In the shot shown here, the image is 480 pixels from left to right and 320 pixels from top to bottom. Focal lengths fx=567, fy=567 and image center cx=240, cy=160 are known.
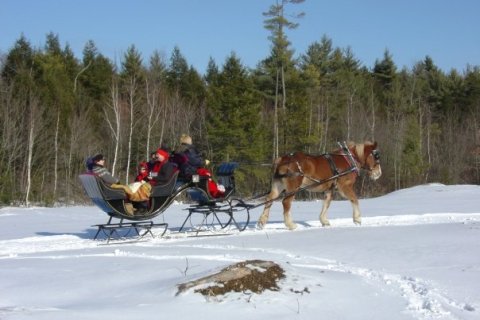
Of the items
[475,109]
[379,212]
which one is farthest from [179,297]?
[475,109]

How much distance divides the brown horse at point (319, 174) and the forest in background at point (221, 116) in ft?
44.0

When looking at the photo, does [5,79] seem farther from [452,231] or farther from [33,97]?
[452,231]

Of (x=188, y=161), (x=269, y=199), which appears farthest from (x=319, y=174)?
(x=188, y=161)

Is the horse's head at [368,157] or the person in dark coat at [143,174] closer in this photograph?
the person in dark coat at [143,174]

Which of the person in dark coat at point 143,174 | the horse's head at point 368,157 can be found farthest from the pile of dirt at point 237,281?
the horse's head at point 368,157

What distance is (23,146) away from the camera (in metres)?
31.9

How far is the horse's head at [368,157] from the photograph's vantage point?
40.3ft

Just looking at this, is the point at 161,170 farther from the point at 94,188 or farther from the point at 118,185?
the point at 94,188

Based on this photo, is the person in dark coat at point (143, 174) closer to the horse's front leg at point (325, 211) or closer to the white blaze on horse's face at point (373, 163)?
the horse's front leg at point (325, 211)

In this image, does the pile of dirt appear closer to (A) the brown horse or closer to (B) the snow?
(B) the snow

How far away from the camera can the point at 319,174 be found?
11406 mm

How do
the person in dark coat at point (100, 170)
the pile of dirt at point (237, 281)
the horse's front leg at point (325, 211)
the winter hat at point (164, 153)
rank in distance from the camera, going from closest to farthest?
the pile of dirt at point (237, 281) < the person in dark coat at point (100, 170) < the winter hat at point (164, 153) < the horse's front leg at point (325, 211)

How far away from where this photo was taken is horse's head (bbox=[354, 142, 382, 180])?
484 inches

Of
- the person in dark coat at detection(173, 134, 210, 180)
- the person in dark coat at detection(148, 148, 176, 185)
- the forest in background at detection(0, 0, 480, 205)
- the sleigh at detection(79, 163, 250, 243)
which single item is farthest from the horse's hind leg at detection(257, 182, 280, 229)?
the forest in background at detection(0, 0, 480, 205)
